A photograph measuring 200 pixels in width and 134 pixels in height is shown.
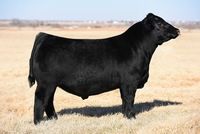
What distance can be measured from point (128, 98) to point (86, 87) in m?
0.94

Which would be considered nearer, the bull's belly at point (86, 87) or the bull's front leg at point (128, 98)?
the bull's belly at point (86, 87)

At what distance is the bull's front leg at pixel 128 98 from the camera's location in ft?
30.8

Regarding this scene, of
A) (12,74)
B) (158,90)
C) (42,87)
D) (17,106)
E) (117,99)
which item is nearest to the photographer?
(42,87)

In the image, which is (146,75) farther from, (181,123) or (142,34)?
(181,123)

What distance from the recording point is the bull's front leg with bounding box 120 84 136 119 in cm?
938

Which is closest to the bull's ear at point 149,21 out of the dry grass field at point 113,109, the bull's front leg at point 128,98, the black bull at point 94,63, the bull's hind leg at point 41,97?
the black bull at point 94,63

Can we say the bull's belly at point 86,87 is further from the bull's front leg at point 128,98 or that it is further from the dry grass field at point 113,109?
the dry grass field at point 113,109

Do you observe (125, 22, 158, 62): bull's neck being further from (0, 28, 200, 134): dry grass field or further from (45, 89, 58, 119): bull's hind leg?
(45, 89, 58, 119): bull's hind leg

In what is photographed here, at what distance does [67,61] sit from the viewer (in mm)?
9102

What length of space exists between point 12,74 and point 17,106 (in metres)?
7.58

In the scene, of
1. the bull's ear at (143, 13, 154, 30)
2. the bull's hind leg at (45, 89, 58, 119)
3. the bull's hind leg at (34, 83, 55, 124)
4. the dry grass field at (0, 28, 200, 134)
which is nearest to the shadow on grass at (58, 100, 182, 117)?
the dry grass field at (0, 28, 200, 134)

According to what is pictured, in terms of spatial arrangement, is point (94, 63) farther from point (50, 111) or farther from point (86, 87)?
point (50, 111)

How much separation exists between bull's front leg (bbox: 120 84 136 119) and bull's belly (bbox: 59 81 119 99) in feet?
0.68

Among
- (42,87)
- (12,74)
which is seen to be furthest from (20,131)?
(12,74)
